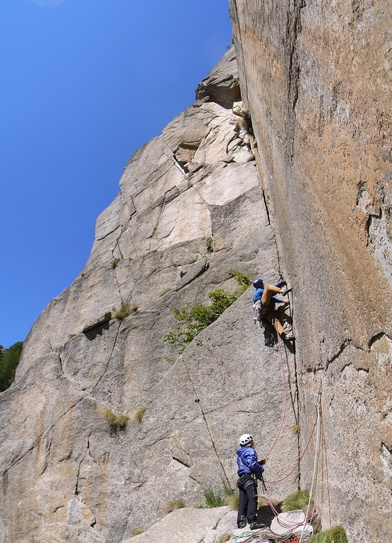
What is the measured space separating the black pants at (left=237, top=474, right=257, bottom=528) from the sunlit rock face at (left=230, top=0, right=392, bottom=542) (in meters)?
0.71

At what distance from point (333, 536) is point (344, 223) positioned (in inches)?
111

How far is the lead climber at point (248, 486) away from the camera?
20.6 feet

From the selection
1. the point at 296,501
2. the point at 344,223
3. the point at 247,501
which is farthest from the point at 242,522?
the point at 344,223

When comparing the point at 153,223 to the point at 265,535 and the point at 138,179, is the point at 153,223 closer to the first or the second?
the point at 138,179

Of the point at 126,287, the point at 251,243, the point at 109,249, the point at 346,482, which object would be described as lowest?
the point at 346,482

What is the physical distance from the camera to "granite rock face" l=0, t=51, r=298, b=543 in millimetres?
8203

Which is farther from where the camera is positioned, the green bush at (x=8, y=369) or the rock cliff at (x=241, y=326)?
the green bush at (x=8, y=369)

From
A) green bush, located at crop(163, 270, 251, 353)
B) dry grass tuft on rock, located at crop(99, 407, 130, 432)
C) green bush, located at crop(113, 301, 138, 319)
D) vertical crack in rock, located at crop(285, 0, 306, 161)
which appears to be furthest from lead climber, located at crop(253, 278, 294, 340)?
green bush, located at crop(113, 301, 138, 319)

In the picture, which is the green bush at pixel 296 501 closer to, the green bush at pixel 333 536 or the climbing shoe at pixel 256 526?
the climbing shoe at pixel 256 526

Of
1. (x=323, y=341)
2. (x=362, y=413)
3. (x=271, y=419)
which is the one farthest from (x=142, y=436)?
(x=362, y=413)

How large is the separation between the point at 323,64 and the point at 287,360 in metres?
4.90

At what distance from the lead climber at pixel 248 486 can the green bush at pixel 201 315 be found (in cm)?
357

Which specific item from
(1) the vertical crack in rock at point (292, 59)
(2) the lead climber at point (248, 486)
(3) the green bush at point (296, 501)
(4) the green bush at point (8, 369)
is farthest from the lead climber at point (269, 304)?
(4) the green bush at point (8, 369)

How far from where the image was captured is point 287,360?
7.92 meters
